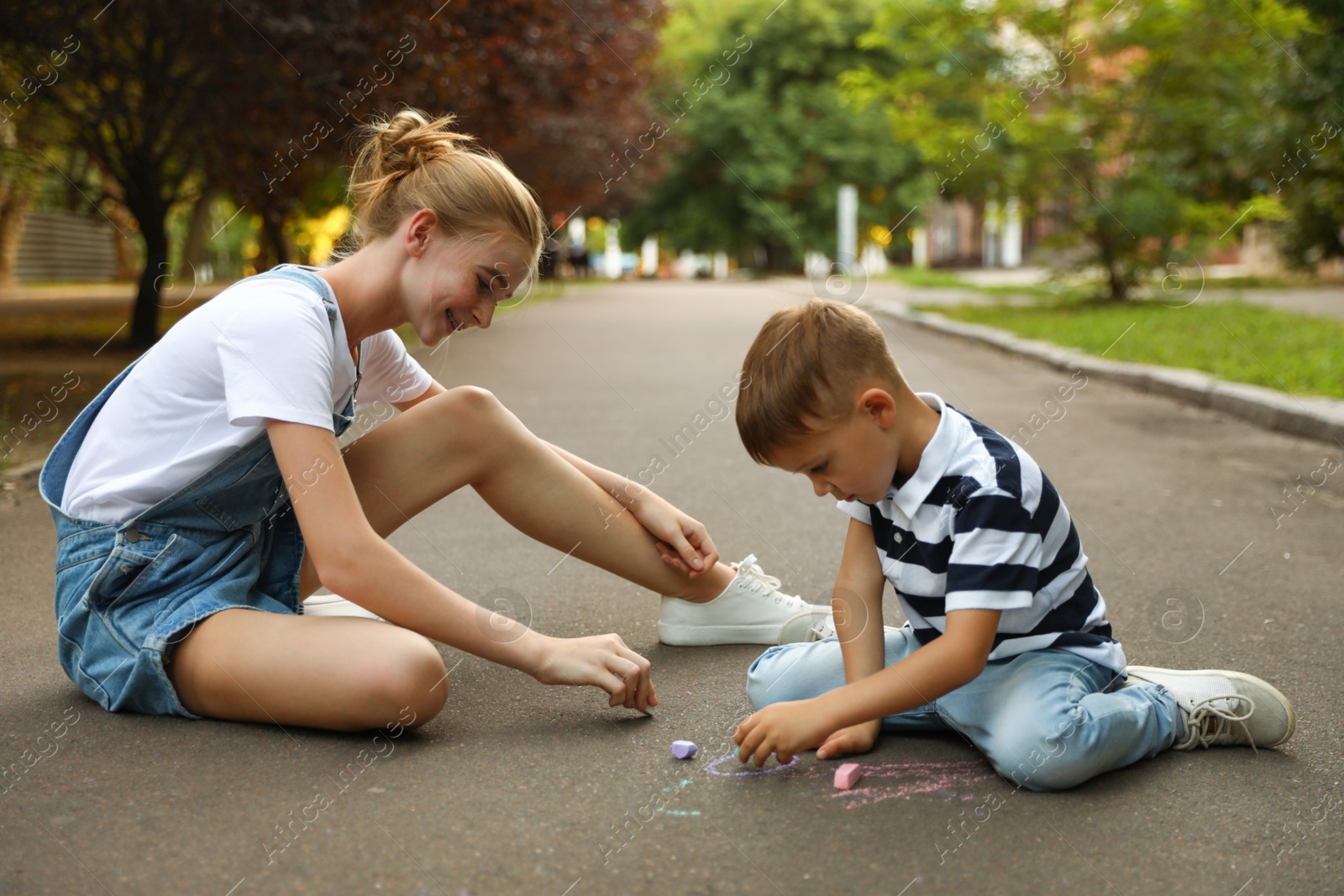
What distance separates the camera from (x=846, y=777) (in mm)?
2332

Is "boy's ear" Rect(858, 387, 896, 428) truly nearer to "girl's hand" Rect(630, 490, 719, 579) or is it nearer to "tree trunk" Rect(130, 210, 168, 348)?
"girl's hand" Rect(630, 490, 719, 579)

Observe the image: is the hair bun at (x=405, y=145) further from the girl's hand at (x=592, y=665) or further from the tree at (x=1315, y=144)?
the tree at (x=1315, y=144)

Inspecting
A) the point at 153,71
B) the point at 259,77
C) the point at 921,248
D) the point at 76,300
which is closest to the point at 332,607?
the point at 259,77

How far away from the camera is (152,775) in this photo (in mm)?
2357

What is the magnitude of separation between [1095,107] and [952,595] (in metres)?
13.7

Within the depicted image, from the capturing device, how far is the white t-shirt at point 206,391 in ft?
7.84

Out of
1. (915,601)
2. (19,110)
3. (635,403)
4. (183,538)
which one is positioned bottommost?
(635,403)

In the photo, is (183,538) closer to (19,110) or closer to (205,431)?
(205,431)

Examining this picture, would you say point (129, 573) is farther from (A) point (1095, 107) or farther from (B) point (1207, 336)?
(A) point (1095, 107)

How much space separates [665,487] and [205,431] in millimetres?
3254

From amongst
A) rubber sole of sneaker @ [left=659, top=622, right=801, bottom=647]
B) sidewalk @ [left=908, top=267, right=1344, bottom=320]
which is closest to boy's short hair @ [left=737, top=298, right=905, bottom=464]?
rubber sole of sneaker @ [left=659, top=622, right=801, bottom=647]

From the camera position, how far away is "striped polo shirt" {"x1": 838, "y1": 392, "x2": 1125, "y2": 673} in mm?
2205

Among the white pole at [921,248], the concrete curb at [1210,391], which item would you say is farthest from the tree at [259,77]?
the white pole at [921,248]

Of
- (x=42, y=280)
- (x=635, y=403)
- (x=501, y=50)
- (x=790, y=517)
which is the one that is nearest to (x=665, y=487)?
(x=790, y=517)
